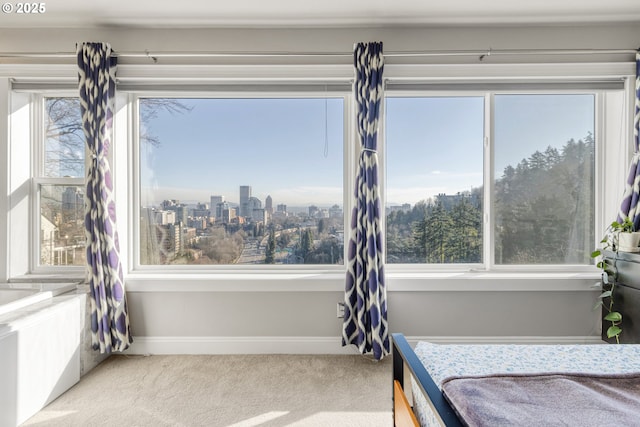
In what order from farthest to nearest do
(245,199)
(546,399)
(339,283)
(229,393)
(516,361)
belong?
1. (245,199)
2. (339,283)
3. (229,393)
4. (516,361)
5. (546,399)

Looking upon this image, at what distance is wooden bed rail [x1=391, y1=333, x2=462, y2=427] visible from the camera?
911mm

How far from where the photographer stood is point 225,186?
2.78 m

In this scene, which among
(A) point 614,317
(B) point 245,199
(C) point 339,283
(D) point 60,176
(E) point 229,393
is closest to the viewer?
(E) point 229,393

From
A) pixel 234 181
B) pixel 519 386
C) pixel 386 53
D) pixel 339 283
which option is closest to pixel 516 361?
pixel 519 386

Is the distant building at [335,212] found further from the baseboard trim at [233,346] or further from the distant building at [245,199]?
the baseboard trim at [233,346]

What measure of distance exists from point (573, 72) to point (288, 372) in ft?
9.65

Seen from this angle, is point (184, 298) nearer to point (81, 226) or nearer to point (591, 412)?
point (81, 226)

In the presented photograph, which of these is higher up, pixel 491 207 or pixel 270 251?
pixel 491 207

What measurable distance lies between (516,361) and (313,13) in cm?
237

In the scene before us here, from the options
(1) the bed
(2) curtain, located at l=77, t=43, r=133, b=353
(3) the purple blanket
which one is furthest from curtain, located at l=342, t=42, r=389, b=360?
(2) curtain, located at l=77, t=43, r=133, b=353

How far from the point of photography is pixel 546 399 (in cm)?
96

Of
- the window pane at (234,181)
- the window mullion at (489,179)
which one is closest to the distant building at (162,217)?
the window pane at (234,181)

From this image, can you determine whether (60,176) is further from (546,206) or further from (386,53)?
(546,206)

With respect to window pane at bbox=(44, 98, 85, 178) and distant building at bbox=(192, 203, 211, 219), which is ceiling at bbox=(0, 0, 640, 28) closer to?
window pane at bbox=(44, 98, 85, 178)
